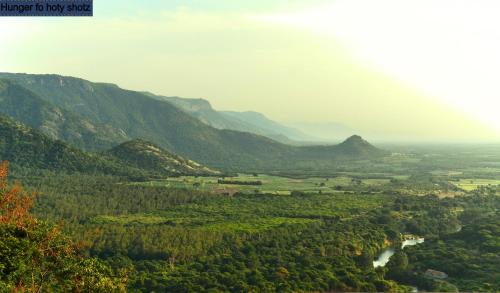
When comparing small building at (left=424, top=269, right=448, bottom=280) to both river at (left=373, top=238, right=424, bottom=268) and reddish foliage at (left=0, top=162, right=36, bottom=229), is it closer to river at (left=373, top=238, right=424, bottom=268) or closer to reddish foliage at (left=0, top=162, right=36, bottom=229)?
river at (left=373, top=238, right=424, bottom=268)

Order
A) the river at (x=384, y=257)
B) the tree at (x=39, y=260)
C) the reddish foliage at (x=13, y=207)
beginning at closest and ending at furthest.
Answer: the tree at (x=39, y=260) < the reddish foliage at (x=13, y=207) < the river at (x=384, y=257)

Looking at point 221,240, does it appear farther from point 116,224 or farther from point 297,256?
point 116,224

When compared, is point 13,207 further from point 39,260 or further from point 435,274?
point 435,274

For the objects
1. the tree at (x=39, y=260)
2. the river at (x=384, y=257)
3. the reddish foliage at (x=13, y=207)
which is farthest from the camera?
the river at (x=384, y=257)

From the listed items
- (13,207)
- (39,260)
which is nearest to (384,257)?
(39,260)

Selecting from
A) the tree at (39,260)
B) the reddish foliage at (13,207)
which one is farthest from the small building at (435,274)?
the reddish foliage at (13,207)

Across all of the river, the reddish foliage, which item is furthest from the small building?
the reddish foliage

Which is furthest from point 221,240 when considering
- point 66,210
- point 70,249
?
point 70,249

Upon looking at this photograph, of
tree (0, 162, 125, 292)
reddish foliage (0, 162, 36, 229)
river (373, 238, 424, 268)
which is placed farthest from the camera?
river (373, 238, 424, 268)

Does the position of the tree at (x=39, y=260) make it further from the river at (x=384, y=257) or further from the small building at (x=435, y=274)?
the river at (x=384, y=257)
